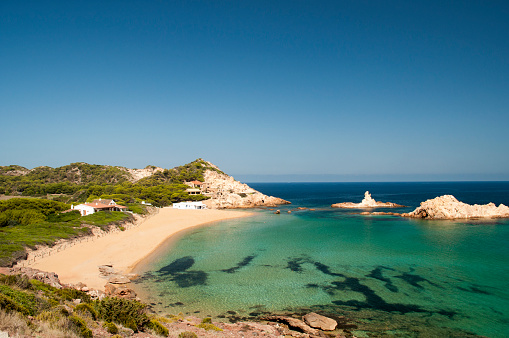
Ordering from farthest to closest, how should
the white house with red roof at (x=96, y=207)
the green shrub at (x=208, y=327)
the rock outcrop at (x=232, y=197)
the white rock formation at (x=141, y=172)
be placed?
the white rock formation at (x=141, y=172) < the rock outcrop at (x=232, y=197) < the white house with red roof at (x=96, y=207) < the green shrub at (x=208, y=327)

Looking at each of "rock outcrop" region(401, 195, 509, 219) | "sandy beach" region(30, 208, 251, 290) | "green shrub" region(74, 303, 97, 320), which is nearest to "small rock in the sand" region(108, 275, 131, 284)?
"sandy beach" region(30, 208, 251, 290)

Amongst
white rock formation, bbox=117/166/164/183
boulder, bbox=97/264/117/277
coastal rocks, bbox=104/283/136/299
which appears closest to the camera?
coastal rocks, bbox=104/283/136/299

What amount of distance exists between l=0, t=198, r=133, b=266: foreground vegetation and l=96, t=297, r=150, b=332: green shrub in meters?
18.3

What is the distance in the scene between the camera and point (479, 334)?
1630 centimetres

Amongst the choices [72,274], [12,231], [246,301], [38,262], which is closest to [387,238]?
A: [246,301]

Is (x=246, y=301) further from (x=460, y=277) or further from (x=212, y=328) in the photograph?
(x=460, y=277)

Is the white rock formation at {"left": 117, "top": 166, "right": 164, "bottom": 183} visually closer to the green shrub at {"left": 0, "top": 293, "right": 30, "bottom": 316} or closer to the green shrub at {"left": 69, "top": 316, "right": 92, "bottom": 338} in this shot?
the green shrub at {"left": 0, "top": 293, "right": 30, "bottom": 316}

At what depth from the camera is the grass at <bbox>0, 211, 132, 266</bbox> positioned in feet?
88.2

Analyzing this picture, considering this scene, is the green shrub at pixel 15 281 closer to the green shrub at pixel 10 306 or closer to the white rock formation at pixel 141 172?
the green shrub at pixel 10 306

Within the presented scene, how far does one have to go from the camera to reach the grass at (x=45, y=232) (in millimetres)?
26875

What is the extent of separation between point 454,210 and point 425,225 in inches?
532

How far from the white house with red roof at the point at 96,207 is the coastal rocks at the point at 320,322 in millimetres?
48212

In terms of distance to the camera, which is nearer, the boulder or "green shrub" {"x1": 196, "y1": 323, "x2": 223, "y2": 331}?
"green shrub" {"x1": 196, "y1": 323, "x2": 223, "y2": 331}

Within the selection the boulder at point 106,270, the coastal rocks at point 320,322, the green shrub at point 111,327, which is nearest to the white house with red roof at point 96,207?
the boulder at point 106,270
